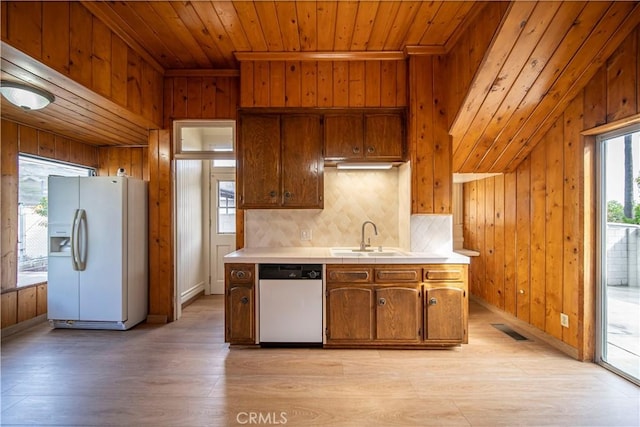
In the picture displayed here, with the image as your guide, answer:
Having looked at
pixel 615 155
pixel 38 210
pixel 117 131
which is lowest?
pixel 38 210

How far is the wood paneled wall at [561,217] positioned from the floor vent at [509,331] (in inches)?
8.0

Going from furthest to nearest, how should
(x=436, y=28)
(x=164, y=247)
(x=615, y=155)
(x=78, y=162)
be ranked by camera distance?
(x=78, y=162)
(x=164, y=247)
(x=436, y=28)
(x=615, y=155)

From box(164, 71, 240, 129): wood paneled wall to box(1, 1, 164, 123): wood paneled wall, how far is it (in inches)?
8.0

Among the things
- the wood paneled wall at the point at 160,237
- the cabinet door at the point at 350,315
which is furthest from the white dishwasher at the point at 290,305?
the wood paneled wall at the point at 160,237

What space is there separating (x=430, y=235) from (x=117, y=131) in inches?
158

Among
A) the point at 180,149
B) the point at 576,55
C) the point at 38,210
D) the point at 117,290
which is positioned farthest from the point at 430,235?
the point at 38,210

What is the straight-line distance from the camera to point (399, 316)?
2.76 metres

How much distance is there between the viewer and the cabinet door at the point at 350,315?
2770 mm

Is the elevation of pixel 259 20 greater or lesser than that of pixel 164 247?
greater

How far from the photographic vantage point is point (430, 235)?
310 cm

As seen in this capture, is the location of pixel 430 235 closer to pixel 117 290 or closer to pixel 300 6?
pixel 300 6

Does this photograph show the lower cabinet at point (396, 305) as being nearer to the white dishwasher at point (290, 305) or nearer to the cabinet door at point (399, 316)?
the cabinet door at point (399, 316)

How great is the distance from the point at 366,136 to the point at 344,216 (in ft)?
3.09

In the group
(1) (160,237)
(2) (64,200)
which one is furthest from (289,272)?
(2) (64,200)
